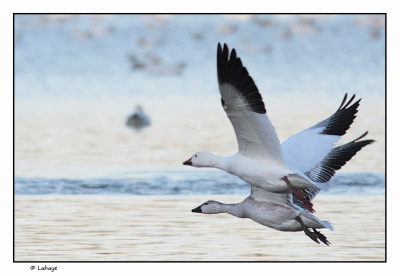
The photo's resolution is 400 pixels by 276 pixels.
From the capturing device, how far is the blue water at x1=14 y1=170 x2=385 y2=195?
12.4 meters

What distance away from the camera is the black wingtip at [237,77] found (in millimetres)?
7438

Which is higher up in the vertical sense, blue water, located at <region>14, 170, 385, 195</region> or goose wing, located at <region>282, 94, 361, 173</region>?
goose wing, located at <region>282, 94, 361, 173</region>

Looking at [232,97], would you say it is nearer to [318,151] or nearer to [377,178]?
[318,151]

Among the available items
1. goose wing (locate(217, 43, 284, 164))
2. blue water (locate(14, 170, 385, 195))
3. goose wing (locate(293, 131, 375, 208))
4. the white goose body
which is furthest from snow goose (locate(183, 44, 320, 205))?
blue water (locate(14, 170, 385, 195))

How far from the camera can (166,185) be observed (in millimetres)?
12883

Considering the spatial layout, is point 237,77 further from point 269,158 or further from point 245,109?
point 269,158

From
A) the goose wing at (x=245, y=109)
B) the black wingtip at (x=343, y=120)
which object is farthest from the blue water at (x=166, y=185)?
the goose wing at (x=245, y=109)

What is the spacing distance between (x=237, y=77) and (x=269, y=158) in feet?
4.14

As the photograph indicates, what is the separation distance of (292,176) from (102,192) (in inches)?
179

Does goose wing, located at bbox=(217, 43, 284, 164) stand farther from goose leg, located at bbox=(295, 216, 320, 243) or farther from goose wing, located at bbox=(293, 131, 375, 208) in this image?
goose wing, located at bbox=(293, 131, 375, 208)

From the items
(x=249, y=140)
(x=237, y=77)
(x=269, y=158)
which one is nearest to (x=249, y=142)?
(x=249, y=140)

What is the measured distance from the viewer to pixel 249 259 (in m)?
8.82

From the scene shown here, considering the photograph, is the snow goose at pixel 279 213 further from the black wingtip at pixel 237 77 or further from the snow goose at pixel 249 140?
the black wingtip at pixel 237 77

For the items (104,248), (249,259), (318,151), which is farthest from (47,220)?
(318,151)
